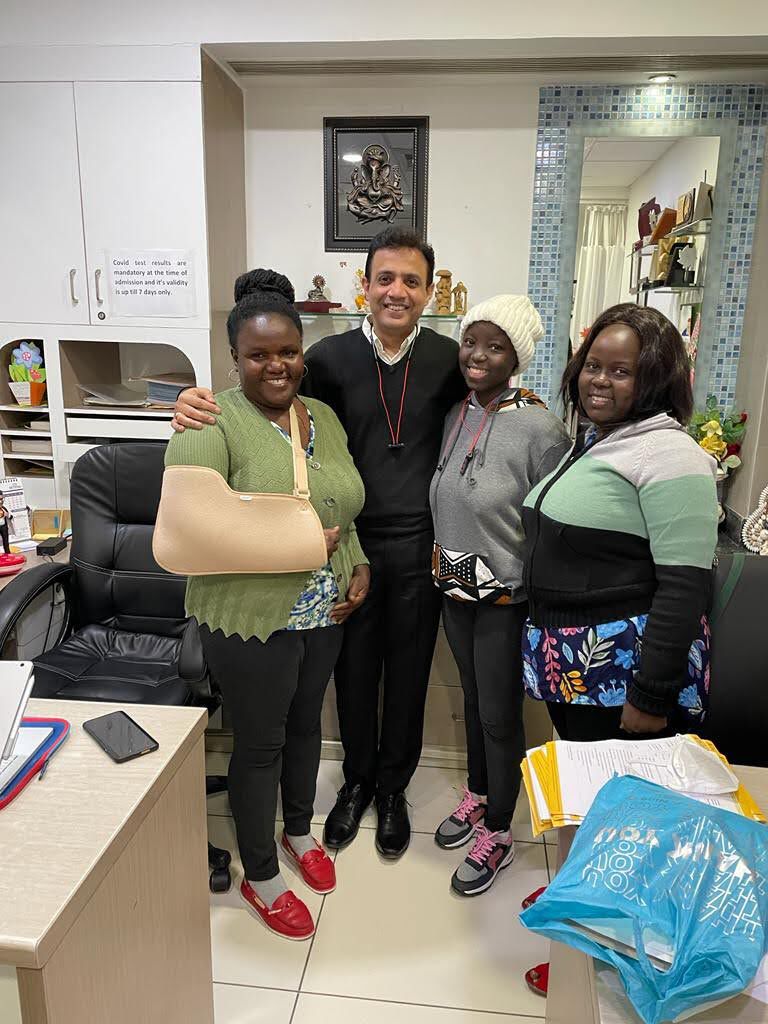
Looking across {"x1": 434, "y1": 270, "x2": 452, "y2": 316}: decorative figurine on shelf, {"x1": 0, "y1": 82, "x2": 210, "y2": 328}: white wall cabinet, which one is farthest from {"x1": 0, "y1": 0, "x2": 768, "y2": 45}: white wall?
{"x1": 434, "y1": 270, "x2": 452, "y2": 316}: decorative figurine on shelf

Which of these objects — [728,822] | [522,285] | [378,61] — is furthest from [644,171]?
[728,822]

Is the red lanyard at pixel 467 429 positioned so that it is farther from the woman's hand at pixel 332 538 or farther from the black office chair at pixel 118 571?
the black office chair at pixel 118 571

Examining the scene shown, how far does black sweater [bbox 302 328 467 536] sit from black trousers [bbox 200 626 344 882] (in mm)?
326

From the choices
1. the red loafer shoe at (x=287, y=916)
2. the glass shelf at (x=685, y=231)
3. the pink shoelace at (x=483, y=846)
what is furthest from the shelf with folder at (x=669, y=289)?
the red loafer shoe at (x=287, y=916)

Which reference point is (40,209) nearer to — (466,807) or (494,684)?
(494,684)

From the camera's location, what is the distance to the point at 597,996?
32.8 inches

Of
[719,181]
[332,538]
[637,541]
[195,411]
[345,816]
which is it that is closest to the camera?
[637,541]

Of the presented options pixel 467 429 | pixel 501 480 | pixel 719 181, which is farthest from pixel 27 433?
pixel 719 181

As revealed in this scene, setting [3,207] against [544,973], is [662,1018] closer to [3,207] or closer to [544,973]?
[544,973]

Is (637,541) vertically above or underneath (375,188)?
underneath

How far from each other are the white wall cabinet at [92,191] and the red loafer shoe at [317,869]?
160 cm

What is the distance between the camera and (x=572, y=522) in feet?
4.56

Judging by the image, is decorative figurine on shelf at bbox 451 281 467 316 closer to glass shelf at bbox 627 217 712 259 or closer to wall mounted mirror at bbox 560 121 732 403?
wall mounted mirror at bbox 560 121 732 403

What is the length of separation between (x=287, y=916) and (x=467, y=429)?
1230mm
